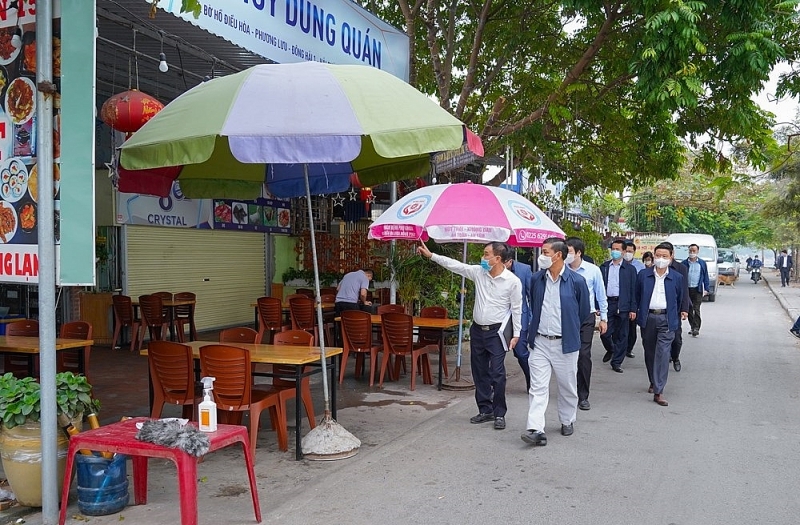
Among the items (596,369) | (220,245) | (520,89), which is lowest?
(596,369)

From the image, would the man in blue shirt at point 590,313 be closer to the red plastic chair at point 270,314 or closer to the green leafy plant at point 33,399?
the green leafy plant at point 33,399

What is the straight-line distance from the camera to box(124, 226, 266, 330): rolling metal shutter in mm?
12828

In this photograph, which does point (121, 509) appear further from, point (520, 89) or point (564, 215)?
point (564, 215)

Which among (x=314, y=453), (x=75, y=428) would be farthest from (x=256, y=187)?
(x=75, y=428)

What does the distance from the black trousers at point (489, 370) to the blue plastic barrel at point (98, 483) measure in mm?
3681

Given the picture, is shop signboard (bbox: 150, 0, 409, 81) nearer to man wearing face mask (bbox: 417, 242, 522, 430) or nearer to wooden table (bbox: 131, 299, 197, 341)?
man wearing face mask (bbox: 417, 242, 522, 430)

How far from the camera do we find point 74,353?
24.0ft

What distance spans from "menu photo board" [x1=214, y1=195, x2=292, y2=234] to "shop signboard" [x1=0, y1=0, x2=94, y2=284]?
10102mm

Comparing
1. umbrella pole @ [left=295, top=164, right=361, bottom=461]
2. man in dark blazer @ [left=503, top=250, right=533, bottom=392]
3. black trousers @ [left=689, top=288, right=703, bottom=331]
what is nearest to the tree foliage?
black trousers @ [left=689, top=288, right=703, bottom=331]

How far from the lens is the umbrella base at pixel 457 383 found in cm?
896

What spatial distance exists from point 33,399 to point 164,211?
9.07 metres

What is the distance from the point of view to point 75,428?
467 centimetres

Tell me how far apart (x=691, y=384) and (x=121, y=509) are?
755 centimetres

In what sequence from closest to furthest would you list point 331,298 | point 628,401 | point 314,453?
1. point 314,453
2. point 628,401
3. point 331,298
